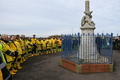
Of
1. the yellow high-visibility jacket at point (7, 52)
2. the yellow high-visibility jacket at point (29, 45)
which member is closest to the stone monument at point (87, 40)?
the yellow high-visibility jacket at point (7, 52)

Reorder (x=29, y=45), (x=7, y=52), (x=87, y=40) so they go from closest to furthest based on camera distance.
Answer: (x=7, y=52) < (x=87, y=40) < (x=29, y=45)

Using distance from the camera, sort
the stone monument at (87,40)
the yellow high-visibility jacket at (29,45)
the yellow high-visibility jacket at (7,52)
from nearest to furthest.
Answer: the yellow high-visibility jacket at (7,52) → the stone monument at (87,40) → the yellow high-visibility jacket at (29,45)

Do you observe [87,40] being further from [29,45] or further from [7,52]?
[29,45]

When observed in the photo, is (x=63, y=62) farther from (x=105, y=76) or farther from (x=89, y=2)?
(x=89, y=2)

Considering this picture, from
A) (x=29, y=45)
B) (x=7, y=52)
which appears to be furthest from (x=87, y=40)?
(x=29, y=45)

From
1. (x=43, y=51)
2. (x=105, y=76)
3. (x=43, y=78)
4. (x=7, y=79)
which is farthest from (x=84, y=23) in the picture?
(x=43, y=51)

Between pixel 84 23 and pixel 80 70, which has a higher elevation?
pixel 84 23

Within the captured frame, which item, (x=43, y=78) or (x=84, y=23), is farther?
(x=84, y=23)

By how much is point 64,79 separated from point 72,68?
1.20 metres

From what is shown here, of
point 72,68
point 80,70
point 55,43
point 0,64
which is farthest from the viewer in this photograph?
point 55,43

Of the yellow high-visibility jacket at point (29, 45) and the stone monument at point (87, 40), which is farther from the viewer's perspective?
the yellow high-visibility jacket at point (29, 45)

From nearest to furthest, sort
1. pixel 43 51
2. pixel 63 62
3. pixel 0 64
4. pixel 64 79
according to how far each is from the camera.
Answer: pixel 0 64, pixel 64 79, pixel 63 62, pixel 43 51

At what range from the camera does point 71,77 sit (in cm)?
499

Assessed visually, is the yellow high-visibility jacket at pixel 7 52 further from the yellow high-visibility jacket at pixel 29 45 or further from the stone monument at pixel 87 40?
the yellow high-visibility jacket at pixel 29 45
